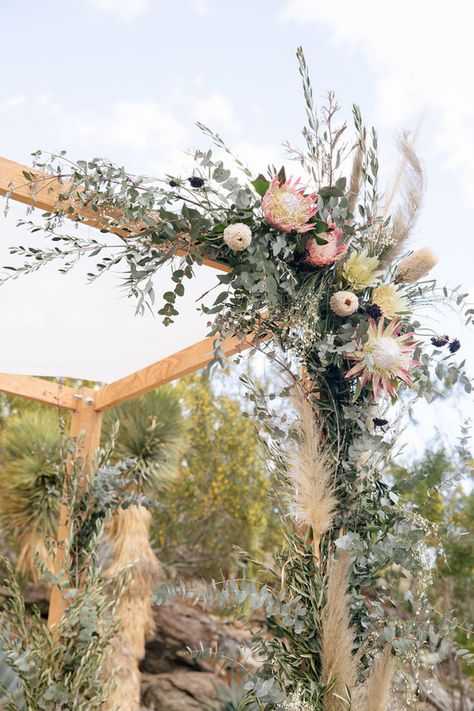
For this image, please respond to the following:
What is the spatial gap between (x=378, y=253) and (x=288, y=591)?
899 mm

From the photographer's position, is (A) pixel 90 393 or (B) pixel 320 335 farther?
(A) pixel 90 393

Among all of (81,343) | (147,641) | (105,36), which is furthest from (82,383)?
(81,343)

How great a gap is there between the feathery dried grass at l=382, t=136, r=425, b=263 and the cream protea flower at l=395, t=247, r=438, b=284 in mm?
Result: 56

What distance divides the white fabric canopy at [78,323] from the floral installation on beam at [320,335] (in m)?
1.19

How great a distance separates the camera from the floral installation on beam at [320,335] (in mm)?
1753

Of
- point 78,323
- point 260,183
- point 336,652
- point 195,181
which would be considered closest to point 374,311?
point 260,183

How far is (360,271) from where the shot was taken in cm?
201

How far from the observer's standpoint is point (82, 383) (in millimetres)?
9742

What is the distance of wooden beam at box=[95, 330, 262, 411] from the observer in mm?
3900

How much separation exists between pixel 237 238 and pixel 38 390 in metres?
3.03

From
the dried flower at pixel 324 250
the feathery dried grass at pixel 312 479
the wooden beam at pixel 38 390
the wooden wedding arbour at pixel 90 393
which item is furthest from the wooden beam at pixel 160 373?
the feathery dried grass at pixel 312 479

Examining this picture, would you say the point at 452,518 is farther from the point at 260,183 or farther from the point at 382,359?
the point at 260,183

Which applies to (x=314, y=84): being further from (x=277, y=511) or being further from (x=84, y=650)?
(x=84, y=650)

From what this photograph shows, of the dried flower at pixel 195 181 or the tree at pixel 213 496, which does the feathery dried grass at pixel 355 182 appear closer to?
the dried flower at pixel 195 181
